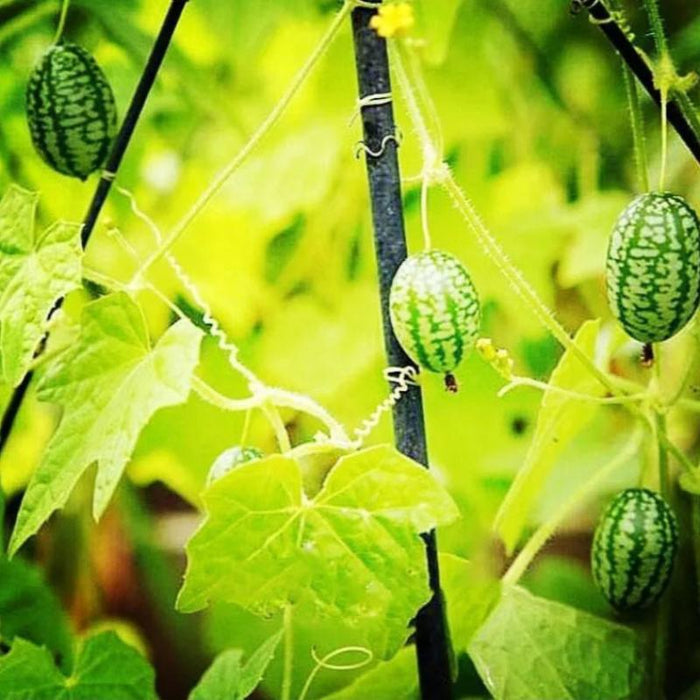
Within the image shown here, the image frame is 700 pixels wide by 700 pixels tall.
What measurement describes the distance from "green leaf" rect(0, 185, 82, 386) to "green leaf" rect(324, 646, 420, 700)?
33 cm

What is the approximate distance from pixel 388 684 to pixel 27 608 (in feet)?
1.35

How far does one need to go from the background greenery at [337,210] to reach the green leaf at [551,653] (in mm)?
333

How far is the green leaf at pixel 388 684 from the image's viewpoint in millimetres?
910

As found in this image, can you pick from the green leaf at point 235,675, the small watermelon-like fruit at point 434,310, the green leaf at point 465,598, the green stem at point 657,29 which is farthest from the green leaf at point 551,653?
the green stem at point 657,29

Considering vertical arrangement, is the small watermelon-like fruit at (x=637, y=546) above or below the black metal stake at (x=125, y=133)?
below

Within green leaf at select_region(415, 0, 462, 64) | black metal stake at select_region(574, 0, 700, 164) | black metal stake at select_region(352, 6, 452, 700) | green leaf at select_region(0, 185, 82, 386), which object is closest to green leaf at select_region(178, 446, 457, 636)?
black metal stake at select_region(352, 6, 452, 700)

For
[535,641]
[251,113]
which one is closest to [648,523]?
[535,641]

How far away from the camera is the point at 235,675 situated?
2.90 feet

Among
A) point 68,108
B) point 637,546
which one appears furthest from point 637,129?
point 68,108

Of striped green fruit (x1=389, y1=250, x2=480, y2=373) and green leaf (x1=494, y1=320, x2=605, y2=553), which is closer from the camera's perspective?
striped green fruit (x1=389, y1=250, x2=480, y2=373)

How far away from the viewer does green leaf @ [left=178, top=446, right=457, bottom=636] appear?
72cm

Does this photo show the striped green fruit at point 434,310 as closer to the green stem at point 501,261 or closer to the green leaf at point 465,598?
the green stem at point 501,261

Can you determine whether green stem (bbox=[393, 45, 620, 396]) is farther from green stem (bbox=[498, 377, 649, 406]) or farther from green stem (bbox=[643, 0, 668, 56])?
green stem (bbox=[643, 0, 668, 56])

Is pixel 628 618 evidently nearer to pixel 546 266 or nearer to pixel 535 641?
pixel 535 641
